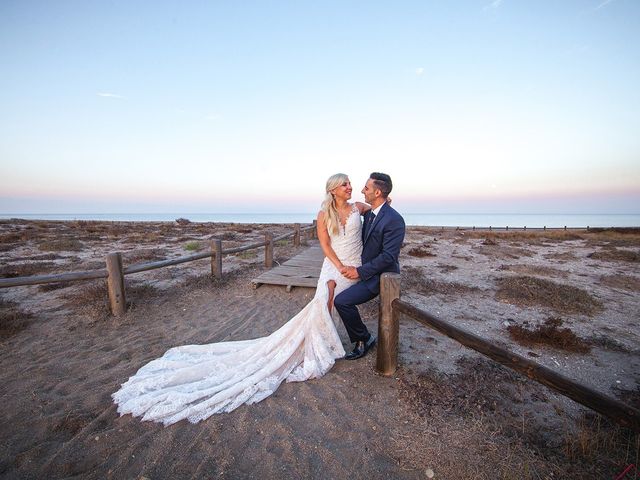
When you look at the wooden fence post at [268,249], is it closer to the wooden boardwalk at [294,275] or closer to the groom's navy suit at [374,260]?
the wooden boardwalk at [294,275]

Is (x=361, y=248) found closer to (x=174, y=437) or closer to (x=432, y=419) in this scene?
(x=432, y=419)

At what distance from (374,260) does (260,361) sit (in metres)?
1.83

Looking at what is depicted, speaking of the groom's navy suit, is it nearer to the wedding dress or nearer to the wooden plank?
the wedding dress

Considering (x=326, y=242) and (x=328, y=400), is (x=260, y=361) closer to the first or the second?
(x=328, y=400)

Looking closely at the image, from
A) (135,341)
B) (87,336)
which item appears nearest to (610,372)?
(135,341)

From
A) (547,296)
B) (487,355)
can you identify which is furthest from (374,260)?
(547,296)

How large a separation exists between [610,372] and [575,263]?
32.9ft

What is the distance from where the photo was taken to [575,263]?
38.6 ft

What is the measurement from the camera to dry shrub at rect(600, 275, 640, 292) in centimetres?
808

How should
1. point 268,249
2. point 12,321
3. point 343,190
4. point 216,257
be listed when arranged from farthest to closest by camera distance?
point 268,249, point 216,257, point 12,321, point 343,190

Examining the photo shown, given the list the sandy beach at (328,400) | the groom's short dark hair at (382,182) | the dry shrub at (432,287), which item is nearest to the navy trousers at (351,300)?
the sandy beach at (328,400)

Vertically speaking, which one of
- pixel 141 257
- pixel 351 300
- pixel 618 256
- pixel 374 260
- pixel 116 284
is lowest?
pixel 141 257

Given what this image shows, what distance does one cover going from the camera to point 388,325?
11.2ft

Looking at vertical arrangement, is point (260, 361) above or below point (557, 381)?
below
